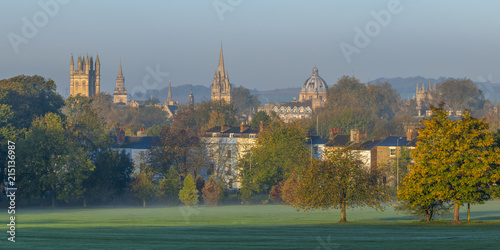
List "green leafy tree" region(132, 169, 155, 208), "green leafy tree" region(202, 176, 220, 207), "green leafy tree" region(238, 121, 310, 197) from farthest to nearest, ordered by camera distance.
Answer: "green leafy tree" region(238, 121, 310, 197), "green leafy tree" region(132, 169, 155, 208), "green leafy tree" region(202, 176, 220, 207)

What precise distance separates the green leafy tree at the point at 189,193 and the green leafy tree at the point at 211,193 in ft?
5.59

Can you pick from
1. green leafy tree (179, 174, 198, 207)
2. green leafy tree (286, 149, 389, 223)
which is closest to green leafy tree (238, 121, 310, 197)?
green leafy tree (179, 174, 198, 207)

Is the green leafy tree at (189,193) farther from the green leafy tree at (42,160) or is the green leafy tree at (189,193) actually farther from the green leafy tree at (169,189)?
the green leafy tree at (42,160)

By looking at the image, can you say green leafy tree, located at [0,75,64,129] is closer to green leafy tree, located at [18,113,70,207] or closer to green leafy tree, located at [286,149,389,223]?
green leafy tree, located at [18,113,70,207]

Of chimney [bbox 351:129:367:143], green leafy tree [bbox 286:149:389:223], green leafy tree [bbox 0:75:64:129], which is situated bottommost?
green leafy tree [bbox 286:149:389:223]

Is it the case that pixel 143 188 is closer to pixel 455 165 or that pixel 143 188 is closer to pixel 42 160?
pixel 42 160

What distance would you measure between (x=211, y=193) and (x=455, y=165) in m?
34.2

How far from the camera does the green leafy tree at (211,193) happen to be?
77562mm

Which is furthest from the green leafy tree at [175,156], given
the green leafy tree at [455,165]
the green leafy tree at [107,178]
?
the green leafy tree at [455,165]

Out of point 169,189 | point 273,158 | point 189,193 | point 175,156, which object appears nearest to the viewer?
point 189,193

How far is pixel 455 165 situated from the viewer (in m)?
47.4

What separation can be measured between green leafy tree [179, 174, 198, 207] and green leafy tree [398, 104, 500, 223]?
31.1 m

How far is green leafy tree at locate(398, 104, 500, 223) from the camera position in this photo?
47.0m

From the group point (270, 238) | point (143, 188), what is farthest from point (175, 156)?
point (270, 238)
